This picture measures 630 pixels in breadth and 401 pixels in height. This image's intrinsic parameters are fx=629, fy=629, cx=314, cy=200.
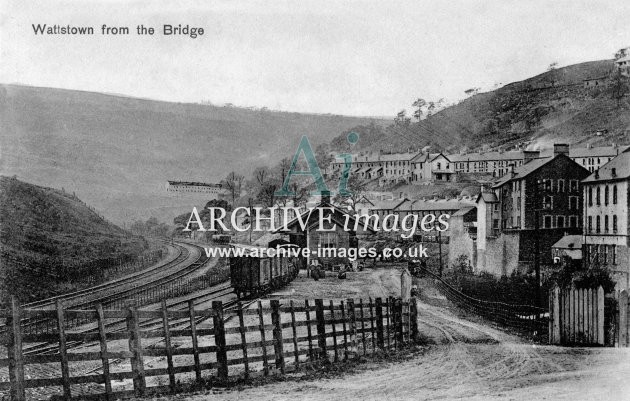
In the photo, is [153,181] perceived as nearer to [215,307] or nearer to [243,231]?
[243,231]

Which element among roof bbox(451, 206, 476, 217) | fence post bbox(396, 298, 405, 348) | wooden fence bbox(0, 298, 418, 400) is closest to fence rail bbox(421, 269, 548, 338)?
wooden fence bbox(0, 298, 418, 400)

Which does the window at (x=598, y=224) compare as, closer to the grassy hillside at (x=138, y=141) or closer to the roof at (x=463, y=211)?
the roof at (x=463, y=211)

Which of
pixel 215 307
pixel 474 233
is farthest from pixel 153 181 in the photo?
pixel 474 233

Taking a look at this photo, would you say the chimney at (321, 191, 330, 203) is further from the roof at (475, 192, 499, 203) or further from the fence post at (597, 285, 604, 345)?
the roof at (475, 192, 499, 203)

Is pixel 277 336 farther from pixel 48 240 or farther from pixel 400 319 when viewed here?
pixel 48 240

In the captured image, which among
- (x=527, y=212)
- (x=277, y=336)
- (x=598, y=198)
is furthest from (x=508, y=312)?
(x=527, y=212)

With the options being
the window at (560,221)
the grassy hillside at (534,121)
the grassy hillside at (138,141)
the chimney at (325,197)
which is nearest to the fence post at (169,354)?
the grassy hillside at (138,141)
